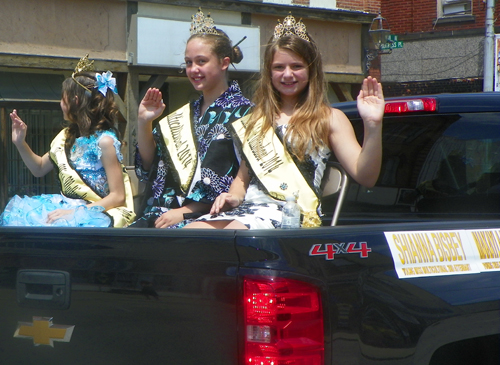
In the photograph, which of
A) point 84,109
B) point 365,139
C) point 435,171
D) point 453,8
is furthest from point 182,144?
point 453,8

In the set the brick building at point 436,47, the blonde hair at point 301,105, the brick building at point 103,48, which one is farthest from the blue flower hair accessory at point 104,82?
the brick building at point 436,47

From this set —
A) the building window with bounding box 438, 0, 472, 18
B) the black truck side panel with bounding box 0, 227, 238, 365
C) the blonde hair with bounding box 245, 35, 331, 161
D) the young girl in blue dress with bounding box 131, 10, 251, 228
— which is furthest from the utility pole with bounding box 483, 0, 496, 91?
the black truck side panel with bounding box 0, 227, 238, 365

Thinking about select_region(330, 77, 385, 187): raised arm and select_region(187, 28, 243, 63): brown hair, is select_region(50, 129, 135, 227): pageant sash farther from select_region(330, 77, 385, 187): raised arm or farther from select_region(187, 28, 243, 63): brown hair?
select_region(330, 77, 385, 187): raised arm

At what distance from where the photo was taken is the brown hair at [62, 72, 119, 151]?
12.9ft

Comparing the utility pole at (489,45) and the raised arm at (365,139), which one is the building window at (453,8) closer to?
the utility pole at (489,45)

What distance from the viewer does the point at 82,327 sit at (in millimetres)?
2104

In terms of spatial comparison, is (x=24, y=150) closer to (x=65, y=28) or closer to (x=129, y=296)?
→ (x=129, y=296)

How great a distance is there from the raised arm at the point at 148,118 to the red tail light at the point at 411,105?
1123mm

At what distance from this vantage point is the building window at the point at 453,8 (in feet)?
61.6

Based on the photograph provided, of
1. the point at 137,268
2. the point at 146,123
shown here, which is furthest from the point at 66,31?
the point at 137,268

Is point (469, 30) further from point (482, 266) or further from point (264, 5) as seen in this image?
point (482, 266)

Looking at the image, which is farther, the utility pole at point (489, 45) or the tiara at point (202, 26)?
the utility pole at point (489, 45)

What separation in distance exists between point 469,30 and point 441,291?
17664 millimetres

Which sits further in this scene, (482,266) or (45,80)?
(45,80)
